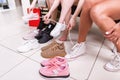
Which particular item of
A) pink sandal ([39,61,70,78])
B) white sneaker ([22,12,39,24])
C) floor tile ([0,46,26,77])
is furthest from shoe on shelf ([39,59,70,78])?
white sneaker ([22,12,39,24])

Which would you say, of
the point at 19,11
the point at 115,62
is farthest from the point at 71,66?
the point at 19,11

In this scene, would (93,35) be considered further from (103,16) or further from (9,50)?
(9,50)

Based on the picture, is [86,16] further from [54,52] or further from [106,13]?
[54,52]

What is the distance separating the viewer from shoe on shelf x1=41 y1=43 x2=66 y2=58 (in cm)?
115

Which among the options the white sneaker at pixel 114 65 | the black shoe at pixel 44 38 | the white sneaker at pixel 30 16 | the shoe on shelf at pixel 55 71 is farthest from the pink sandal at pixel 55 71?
the white sneaker at pixel 30 16

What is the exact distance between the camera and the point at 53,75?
0.95 meters

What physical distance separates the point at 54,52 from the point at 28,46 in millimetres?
244

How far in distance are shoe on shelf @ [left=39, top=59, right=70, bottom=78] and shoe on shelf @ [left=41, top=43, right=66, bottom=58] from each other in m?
0.15

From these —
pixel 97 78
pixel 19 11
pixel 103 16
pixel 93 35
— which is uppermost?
pixel 103 16

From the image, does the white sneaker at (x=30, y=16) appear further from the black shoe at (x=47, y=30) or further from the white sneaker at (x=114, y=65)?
the white sneaker at (x=114, y=65)

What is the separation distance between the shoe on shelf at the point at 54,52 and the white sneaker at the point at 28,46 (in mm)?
131

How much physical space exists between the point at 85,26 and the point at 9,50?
0.66 metres

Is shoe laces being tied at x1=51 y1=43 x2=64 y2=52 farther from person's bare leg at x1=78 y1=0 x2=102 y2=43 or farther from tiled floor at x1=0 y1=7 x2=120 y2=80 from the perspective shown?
person's bare leg at x1=78 y1=0 x2=102 y2=43

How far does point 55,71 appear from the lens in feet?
3.17
